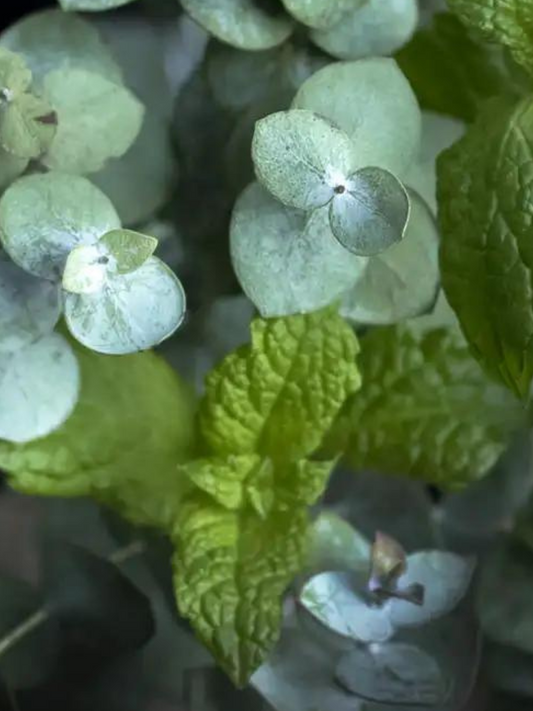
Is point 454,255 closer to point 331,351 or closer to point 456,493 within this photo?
point 331,351

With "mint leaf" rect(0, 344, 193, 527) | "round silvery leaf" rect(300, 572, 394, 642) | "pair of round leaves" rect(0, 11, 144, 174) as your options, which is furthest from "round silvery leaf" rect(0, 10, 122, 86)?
"round silvery leaf" rect(300, 572, 394, 642)

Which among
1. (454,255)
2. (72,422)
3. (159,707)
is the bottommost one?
(159,707)

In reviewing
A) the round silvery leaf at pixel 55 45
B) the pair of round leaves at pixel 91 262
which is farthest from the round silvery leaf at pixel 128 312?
the round silvery leaf at pixel 55 45

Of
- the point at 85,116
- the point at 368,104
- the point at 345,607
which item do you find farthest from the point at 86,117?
the point at 345,607

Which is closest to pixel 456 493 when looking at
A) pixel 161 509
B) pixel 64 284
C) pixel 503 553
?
pixel 503 553

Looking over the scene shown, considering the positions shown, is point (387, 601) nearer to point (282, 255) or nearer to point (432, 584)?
point (432, 584)
